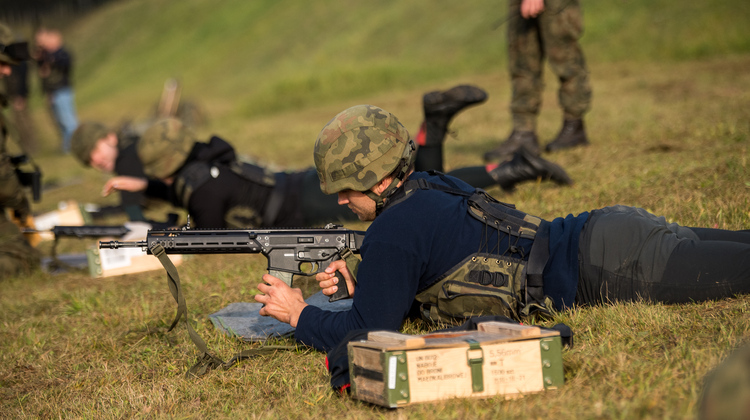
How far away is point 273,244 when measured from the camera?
13.2 ft

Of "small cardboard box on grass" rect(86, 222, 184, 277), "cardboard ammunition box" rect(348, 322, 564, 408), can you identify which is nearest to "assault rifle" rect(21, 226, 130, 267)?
"small cardboard box on grass" rect(86, 222, 184, 277)

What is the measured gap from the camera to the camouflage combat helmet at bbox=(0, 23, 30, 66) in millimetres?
6875

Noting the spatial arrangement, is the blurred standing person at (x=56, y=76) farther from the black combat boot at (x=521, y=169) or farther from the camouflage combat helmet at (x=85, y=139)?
the black combat boot at (x=521, y=169)

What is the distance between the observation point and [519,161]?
623 cm

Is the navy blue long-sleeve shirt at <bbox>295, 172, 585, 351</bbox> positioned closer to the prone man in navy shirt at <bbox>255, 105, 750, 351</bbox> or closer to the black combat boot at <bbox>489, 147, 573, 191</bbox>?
the prone man in navy shirt at <bbox>255, 105, 750, 351</bbox>

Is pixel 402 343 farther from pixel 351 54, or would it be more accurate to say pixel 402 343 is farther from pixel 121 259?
pixel 351 54

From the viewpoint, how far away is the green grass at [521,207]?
119 inches

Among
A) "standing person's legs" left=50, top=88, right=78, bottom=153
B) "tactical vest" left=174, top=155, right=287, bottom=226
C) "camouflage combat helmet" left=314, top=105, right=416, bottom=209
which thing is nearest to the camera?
"camouflage combat helmet" left=314, top=105, right=416, bottom=209

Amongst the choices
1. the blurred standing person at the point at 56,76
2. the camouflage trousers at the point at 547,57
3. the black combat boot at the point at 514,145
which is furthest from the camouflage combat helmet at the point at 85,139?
the blurred standing person at the point at 56,76

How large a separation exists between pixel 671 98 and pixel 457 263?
1004 centimetres

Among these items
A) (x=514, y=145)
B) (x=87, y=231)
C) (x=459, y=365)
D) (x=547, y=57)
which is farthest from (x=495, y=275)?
(x=547, y=57)

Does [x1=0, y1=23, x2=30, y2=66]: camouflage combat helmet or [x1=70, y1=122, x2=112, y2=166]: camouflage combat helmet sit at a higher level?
[x1=0, y1=23, x2=30, y2=66]: camouflage combat helmet

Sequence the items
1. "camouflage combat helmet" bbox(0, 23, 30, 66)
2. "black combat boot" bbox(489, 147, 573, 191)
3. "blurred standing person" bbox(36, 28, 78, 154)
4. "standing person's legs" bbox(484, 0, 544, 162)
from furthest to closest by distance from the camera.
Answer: "blurred standing person" bbox(36, 28, 78, 154) → "standing person's legs" bbox(484, 0, 544, 162) → "camouflage combat helmet" bbox(0, 23, 30, 66) → "black combat boot" bbox(489, 147, 573, 191)

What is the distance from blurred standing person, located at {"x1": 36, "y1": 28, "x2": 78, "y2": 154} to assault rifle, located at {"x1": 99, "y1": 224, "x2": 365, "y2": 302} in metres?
14.0
